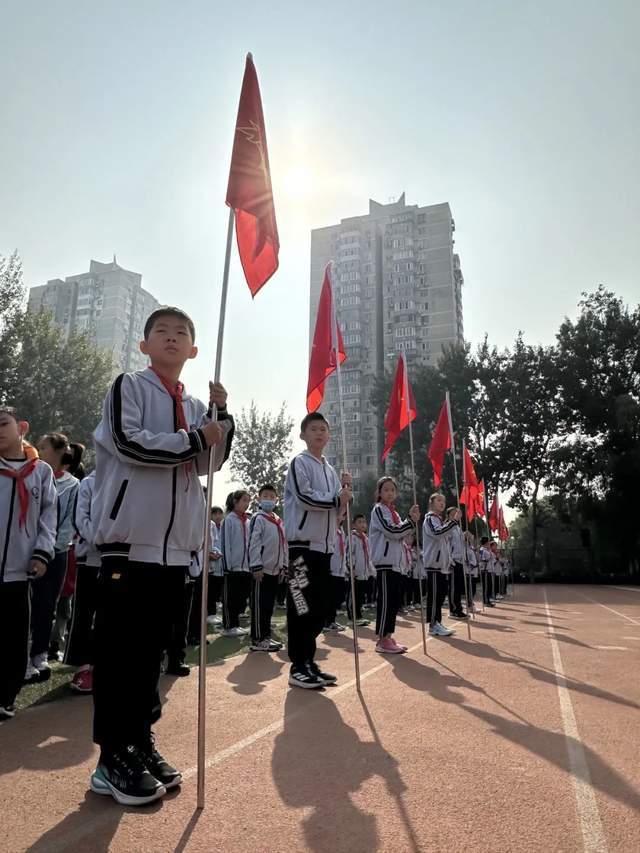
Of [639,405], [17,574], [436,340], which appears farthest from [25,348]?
[436,340]

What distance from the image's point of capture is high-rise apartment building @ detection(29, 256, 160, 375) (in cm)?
8969

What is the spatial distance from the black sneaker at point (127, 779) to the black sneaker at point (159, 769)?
0.03m

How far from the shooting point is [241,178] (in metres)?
4.10

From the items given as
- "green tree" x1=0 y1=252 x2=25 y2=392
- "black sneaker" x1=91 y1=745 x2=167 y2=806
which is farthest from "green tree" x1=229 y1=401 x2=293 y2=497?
"black sneaker" x1=91 y1=745 x2=167 y2=806

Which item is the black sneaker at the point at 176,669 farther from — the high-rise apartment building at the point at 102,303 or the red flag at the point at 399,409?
the high-rise apartment building at the point at 102,303

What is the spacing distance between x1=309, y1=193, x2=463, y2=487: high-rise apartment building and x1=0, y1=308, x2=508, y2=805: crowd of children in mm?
68434

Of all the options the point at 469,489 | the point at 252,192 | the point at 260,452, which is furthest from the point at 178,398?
the point at 260,452

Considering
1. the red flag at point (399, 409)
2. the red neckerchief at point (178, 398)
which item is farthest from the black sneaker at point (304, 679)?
the red flag at point (399, 409)

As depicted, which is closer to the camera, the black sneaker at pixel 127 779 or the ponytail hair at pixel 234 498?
the black sneaker at pixel 127 779

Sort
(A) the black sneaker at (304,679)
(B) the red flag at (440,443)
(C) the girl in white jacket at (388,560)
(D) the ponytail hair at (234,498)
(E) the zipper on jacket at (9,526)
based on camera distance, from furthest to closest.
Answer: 1. (B) the red flag at (440,443)
2. (D) the ponytail hair at (234,498)
3. (C) the girl in white jacket at (388,560)
4. (A) the black sneaker at (304,679)
5. (E) the zipper on jacket at (9,526)

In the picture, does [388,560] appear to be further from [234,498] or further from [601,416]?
[601,416]

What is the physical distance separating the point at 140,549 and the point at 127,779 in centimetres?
101

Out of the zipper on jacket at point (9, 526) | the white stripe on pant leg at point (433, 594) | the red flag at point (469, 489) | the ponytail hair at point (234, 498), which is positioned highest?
the red flag at point (469, 489)

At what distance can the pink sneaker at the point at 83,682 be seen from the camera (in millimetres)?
5062
